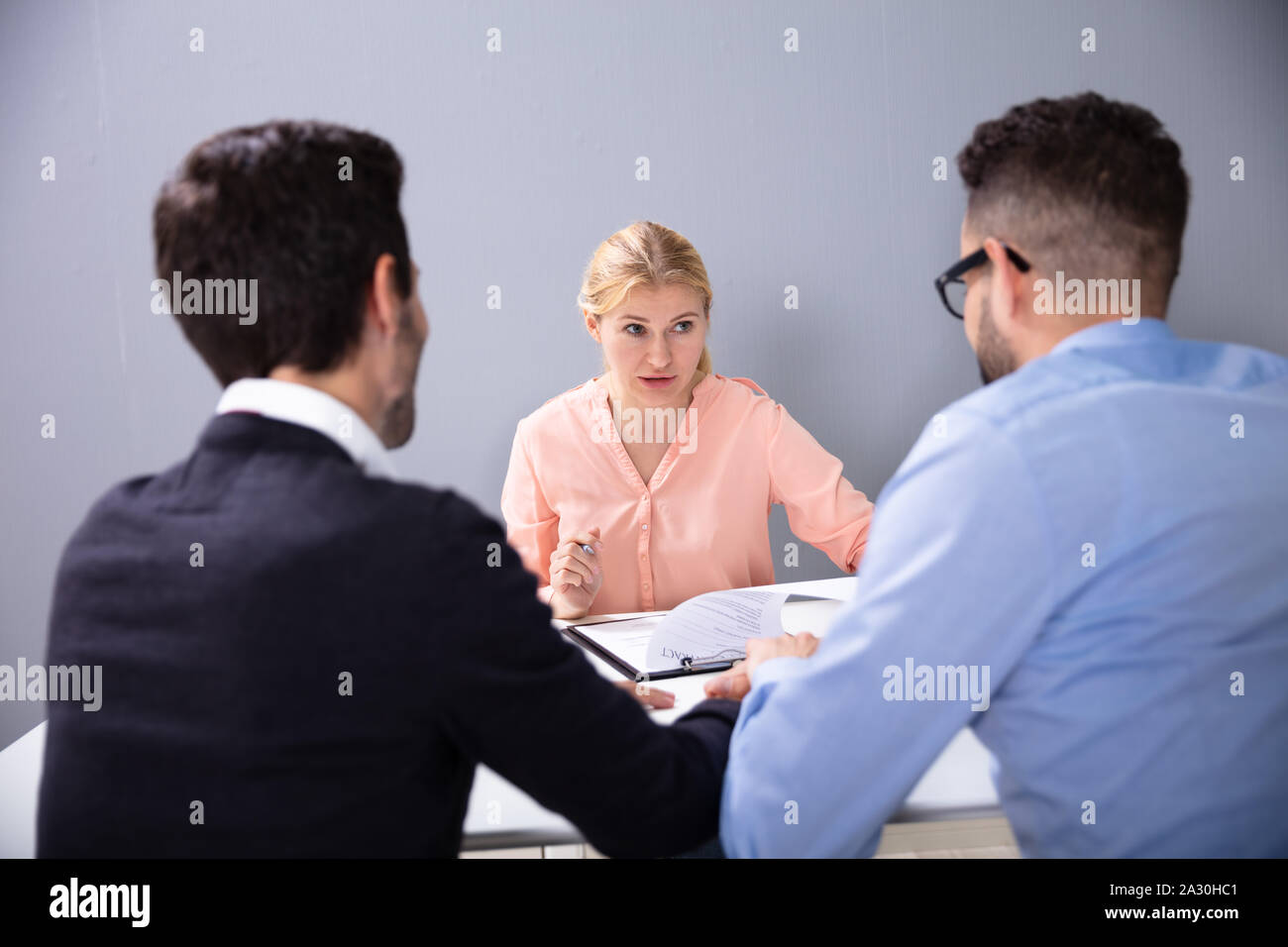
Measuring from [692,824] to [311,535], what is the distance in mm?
485

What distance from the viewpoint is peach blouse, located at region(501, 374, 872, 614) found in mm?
2119

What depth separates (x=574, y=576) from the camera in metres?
1.76

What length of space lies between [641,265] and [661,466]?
47 cm

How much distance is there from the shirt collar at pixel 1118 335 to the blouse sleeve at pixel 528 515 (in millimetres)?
1389

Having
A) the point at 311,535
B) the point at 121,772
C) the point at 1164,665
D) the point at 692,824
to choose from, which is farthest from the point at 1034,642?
the point at 121,772

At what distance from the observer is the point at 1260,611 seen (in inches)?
32.8

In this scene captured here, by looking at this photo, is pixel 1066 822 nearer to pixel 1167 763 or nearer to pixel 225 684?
pixel 1167 763

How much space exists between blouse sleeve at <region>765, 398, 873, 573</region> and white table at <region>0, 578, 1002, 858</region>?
906 millimetres

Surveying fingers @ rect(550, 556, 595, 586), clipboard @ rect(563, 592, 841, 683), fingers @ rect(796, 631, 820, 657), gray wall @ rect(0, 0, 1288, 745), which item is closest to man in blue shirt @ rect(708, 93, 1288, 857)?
fingers @ rect(796, 631, 820, 657)

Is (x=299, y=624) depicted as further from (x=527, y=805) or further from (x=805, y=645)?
(x=805, y=645)

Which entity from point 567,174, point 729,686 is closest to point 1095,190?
point 729,686

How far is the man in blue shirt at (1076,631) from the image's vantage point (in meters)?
0.82

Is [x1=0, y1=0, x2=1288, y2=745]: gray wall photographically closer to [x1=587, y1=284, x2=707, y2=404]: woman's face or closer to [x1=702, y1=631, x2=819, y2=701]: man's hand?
[x1=587, y1=284, x2=707, y2=404]: woman's face
